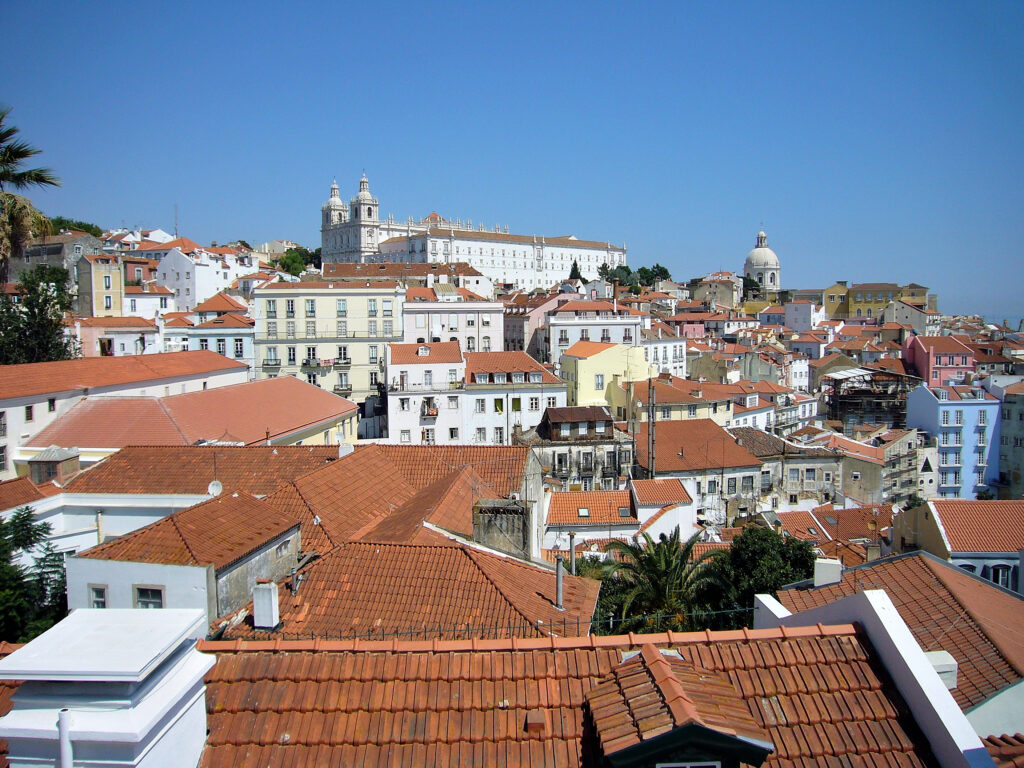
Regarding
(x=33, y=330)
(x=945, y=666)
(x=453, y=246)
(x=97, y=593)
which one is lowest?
(x=97, y=593)

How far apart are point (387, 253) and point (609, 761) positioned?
124 metres

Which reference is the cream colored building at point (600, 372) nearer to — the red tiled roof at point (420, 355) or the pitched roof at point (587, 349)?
the pitched roof at point (587, 349)

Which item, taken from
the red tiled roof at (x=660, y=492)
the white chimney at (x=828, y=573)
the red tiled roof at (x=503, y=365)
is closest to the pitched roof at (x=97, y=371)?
the red tiled roof at (x=503, y=365)

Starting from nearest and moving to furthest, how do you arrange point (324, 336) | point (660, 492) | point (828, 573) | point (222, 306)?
point (828, 573), point (660, 492), point (324, 336), point (222, 306)

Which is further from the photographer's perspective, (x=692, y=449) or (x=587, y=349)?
(x=587, y=349)

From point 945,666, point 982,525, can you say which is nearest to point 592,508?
point 982,525

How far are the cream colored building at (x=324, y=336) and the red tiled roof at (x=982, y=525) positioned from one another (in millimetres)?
34546

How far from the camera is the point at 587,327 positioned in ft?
180

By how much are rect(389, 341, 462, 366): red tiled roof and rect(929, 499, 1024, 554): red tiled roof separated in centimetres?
2592

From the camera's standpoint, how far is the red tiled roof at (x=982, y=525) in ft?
49.1

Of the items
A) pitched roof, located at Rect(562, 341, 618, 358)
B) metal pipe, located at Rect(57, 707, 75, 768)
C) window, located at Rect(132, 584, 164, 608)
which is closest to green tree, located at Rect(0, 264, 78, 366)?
pitched roof, located at Rect(562, 341, 618, 358)

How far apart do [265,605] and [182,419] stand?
15847 millimetres

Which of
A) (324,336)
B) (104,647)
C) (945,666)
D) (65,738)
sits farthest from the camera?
(324,336)

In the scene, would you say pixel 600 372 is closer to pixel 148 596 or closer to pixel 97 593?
pixel 148 596
